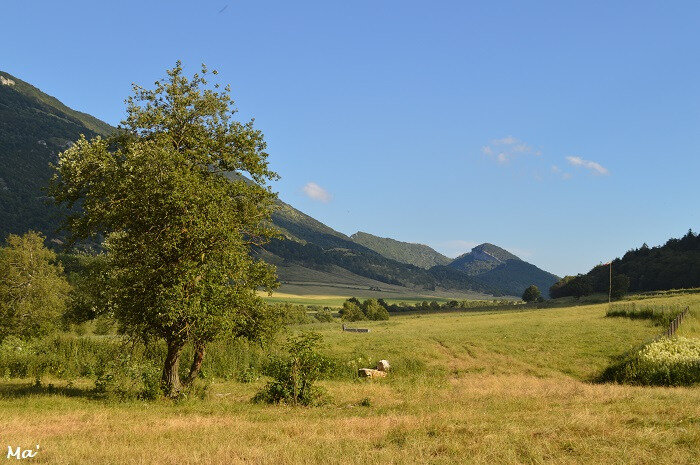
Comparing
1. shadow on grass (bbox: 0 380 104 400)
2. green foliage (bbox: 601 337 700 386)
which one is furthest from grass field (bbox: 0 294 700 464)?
green foliage (bbox: 601 337 700 386)

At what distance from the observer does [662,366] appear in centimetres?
2880

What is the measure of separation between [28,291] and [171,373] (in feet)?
184

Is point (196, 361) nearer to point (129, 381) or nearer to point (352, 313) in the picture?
point (129, 381)

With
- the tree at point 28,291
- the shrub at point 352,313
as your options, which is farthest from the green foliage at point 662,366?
the shrub at point 352,313

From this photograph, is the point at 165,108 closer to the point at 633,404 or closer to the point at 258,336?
the point at 258,336

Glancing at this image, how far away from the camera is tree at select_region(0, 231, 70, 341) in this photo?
65.1 m

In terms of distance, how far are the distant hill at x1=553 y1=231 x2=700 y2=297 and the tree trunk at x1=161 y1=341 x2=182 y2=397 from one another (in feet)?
454

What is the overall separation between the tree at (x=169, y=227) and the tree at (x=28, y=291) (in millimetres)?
43617

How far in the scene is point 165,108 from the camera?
25703 mm

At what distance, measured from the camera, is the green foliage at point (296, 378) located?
2347cm

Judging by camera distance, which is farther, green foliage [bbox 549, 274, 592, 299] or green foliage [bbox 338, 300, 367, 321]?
green foliage [bbox 549, 274, 592, 299]

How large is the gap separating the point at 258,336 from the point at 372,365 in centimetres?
1383

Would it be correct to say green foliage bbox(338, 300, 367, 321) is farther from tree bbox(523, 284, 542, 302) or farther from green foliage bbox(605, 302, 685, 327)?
tree bbox(523, 284, 542, 302)
